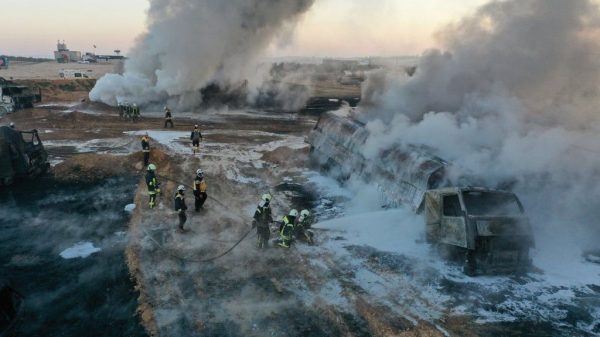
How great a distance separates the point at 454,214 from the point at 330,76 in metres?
68.9

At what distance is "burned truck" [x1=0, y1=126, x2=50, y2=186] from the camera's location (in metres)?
14.5

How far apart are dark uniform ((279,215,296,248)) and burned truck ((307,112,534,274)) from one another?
130 inches

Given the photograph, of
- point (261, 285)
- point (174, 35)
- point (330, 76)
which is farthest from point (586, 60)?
point (330, 76)

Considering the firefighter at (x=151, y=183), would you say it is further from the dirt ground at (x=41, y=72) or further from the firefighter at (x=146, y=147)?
the dirt ground at (x=41, y=72)

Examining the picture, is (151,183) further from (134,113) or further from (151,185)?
(134,113)

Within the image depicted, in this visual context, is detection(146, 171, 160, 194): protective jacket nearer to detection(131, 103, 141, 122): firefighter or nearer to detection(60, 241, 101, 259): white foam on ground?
detection(60, 241, 101, 259): white foam on ground

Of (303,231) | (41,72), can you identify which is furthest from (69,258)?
(41,72)

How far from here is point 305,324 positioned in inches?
294

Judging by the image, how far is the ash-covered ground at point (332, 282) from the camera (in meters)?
7.54

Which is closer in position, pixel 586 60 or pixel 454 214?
pixel 454 214

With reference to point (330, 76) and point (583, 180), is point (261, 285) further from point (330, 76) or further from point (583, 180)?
point (330, 76)

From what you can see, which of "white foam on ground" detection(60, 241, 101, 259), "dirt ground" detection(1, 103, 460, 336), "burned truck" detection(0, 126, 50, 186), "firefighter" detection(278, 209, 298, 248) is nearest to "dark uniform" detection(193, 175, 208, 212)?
"dirt ground" detection(1, 103, 460, 336)

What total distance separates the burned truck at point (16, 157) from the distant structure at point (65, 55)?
331 ft

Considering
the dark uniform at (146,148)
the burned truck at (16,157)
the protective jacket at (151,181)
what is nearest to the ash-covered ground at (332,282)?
the protective jacket at (151,181)
